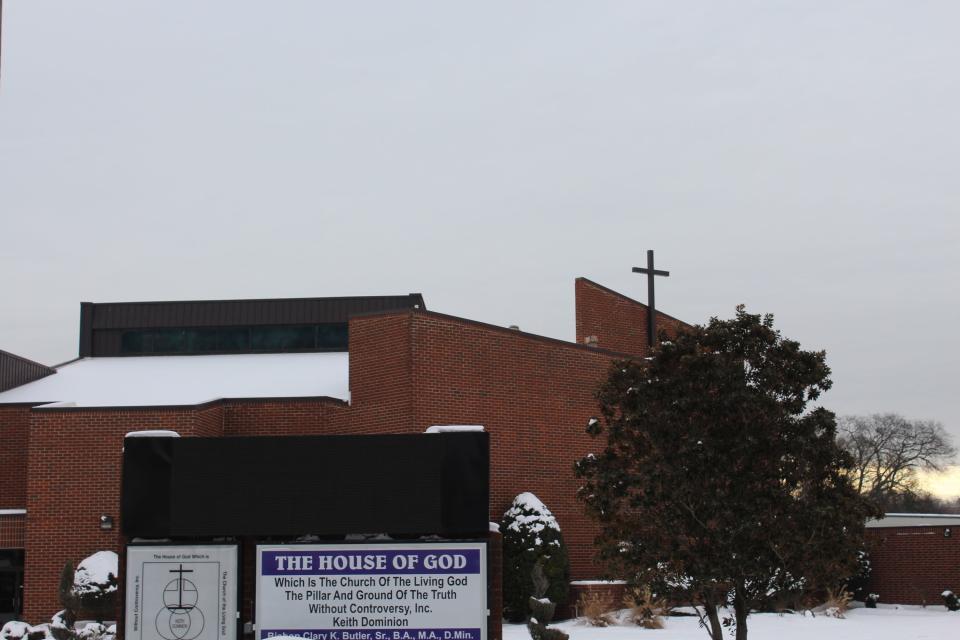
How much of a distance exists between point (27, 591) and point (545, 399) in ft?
48.8

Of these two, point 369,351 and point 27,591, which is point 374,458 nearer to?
point 369,351

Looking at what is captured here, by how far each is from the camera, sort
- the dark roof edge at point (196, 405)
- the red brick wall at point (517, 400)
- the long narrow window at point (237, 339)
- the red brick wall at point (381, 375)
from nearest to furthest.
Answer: the red brick wall at point (381, 375), the red brick wall at point (517, 400), the dark roof edge at point (196, 405), the long narrow window at point (237, 339)

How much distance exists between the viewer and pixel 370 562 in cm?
2211

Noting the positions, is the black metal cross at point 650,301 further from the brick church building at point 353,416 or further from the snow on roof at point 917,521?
the snow on roof at point 917,521

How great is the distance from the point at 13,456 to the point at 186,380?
6797 millimetres

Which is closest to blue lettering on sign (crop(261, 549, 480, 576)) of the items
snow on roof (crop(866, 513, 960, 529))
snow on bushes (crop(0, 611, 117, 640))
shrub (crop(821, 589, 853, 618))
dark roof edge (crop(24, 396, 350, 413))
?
snow on bushes (crop(0, 611, 117, 640))

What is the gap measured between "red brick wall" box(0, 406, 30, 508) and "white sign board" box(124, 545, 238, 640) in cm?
1488

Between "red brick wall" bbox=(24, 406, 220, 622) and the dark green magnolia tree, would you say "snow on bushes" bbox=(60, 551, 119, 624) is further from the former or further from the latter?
the dark green magnolia tree

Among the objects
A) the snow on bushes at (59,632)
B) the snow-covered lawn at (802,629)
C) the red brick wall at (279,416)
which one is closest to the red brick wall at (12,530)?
the snow on bushes at (59,632)

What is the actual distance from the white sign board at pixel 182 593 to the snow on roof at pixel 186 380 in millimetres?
13210

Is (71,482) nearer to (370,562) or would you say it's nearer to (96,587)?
(96,587)

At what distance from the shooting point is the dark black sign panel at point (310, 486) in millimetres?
22250

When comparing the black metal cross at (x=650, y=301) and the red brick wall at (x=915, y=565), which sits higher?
the black metal cross at (x=650, y=301)

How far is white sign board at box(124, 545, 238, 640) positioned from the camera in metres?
22.2
